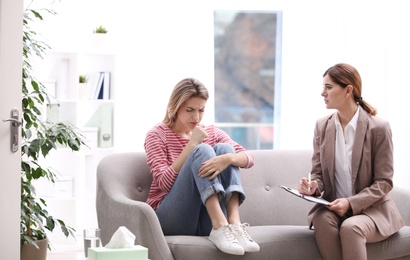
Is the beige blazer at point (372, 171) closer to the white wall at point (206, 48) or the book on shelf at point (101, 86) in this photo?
the white wall at point (206, 48)

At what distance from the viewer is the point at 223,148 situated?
3.89 metres

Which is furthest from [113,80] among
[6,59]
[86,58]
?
[6,59]

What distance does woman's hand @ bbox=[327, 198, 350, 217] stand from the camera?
12.3 feet

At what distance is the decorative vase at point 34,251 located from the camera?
13.7ft

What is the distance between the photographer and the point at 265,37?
7.91 metres

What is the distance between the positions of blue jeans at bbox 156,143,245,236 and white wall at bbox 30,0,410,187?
2354 millimetres

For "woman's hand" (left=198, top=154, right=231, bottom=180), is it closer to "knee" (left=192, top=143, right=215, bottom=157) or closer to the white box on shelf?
"knee" (left=192, top=143, right=215, bottom=157)

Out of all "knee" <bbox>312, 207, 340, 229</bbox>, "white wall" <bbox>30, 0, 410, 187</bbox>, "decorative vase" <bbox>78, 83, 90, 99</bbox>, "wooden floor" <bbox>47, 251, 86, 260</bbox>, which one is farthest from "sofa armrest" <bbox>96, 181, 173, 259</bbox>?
"white wall" <bbox>30, 0, 410, 187</bbox>

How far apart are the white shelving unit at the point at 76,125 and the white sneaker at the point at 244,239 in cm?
250

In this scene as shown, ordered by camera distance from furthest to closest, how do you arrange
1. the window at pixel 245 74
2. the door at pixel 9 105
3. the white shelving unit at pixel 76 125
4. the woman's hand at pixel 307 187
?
the window at pixel 245 74 → the white shelving unit at pixel 76 125 → the woman's hand at pixel 307 187 → the door at pixel 9 105

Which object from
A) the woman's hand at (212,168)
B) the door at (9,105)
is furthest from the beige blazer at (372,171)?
the door at (9,105)

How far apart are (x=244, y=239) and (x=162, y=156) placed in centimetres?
64

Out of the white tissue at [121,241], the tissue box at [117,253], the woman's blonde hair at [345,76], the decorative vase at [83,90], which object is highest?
the woman's blonde hair at [345,76]

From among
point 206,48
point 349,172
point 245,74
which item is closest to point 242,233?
point 349,172
